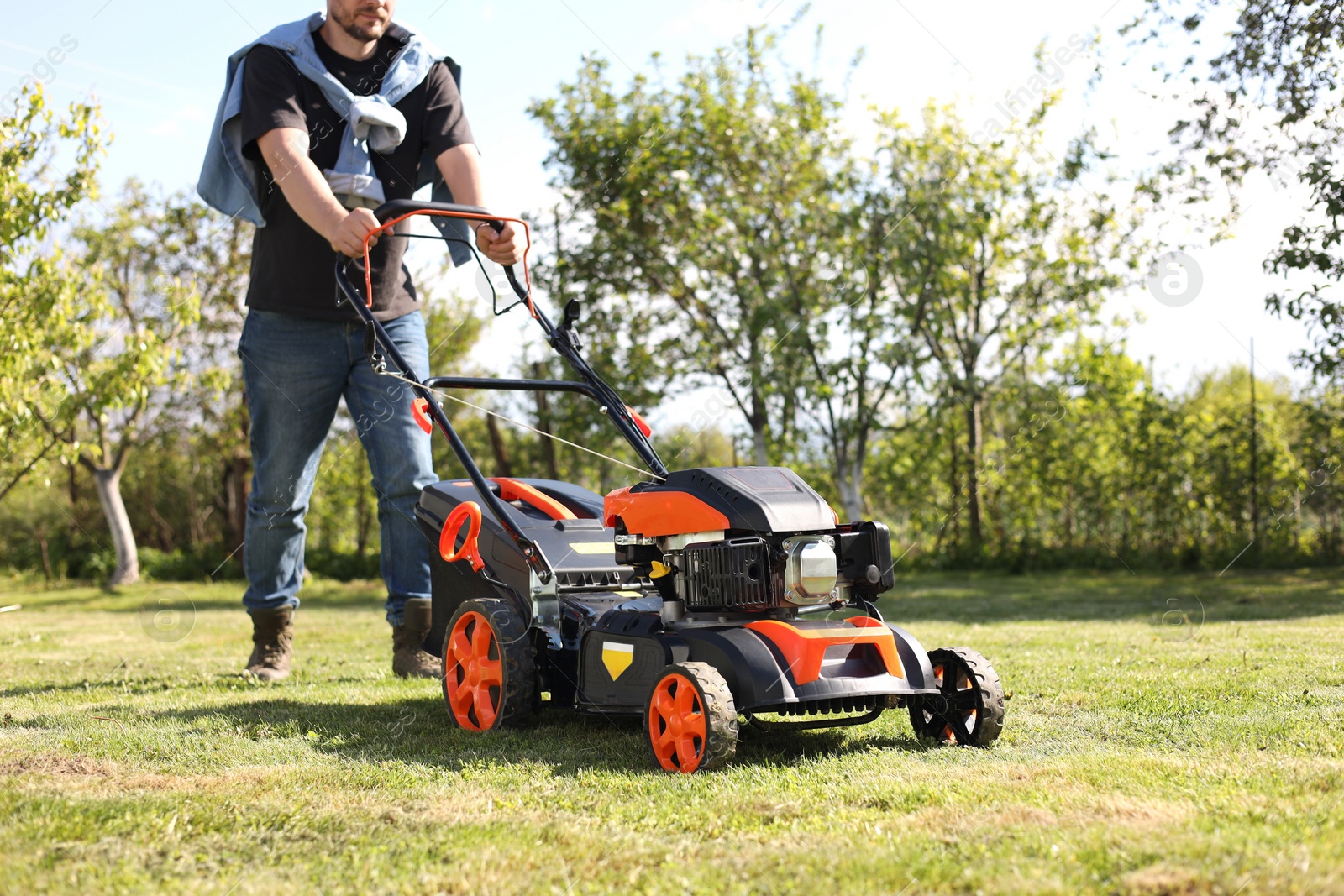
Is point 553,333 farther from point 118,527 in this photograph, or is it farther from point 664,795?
point 118,527

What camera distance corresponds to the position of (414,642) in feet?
14.8

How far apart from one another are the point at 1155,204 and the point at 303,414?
916 centimetres

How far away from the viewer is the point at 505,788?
2.64m

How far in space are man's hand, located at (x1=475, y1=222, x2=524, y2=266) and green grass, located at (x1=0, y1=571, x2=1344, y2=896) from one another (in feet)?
5.12

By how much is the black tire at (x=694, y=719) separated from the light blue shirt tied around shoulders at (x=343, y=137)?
2.07m

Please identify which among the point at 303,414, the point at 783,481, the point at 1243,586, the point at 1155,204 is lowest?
the point at 1243,586

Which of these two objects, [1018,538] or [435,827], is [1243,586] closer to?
[1018,538]

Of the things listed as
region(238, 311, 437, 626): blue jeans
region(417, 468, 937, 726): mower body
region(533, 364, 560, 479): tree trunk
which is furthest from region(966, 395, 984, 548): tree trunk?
region(417, 468, 937, 726): mower body

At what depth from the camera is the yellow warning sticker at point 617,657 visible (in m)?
3.12

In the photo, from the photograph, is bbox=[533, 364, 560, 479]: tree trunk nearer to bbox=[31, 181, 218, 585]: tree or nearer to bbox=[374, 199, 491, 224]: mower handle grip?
bbox=[31, 181, 218, 585]: tree

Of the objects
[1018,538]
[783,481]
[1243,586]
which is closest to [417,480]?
[783,481]

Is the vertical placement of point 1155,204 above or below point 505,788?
above

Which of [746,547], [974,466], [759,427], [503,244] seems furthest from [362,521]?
[746,547]

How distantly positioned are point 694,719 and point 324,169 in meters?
2.62
